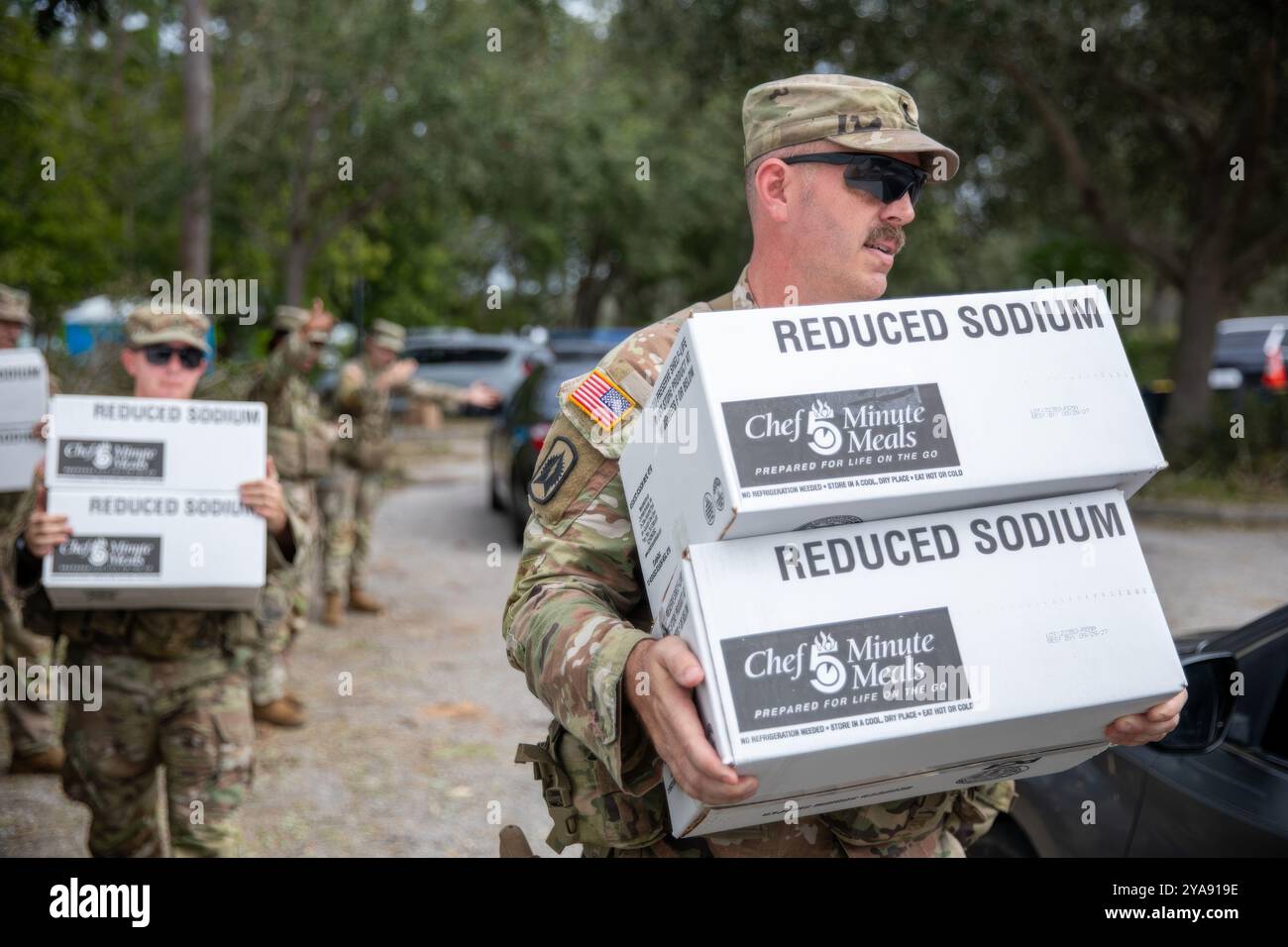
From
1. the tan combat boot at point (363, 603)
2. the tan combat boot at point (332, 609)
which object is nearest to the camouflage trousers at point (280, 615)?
the tan combat boot at point (332, 609)

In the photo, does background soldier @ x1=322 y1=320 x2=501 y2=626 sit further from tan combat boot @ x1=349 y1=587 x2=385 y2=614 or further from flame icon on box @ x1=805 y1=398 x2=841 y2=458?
flame icon on box @ x1=805 y1=398 x2=841 y2=458

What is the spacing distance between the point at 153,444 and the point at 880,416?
2580mm

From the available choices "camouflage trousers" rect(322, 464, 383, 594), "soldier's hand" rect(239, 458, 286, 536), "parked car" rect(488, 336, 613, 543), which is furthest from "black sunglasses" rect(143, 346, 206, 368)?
"parked car" rect(488, 336, 613, 543)

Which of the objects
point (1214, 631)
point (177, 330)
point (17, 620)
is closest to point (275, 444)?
point (17, 620)

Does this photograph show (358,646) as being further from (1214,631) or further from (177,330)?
(1214,631)

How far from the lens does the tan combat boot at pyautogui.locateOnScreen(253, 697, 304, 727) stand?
601 centimetres

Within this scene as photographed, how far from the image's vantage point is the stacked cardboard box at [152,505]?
3352mm

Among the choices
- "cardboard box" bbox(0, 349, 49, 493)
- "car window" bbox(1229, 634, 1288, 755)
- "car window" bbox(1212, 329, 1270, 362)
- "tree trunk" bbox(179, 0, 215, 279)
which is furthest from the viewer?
"car window" bbox(1212, 329, 1270, 362)

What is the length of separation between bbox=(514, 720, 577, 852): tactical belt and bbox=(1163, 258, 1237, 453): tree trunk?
42.6ft

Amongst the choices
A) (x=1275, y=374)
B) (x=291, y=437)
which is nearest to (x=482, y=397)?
(x=291, y=437)

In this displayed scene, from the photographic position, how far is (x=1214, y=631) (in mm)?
3371

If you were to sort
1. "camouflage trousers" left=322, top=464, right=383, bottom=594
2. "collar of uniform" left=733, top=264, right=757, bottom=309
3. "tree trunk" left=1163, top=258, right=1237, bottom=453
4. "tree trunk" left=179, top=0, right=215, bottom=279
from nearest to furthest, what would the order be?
"collar of uniform" left=733, top=264, right=757, bottom=309 < "camouflage trousers" left=322, top=464, right=383, bottom=594 < "tree trunk" left=179, top=0, right=215, bottom=279 < "tree trunk" left=1163, top=258, right=1237, bottom=453

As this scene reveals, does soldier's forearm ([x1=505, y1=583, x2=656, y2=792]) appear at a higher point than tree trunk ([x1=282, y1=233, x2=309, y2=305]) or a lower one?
lower
